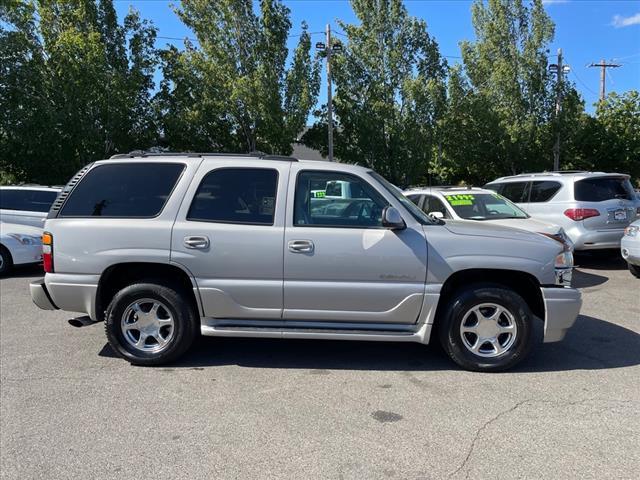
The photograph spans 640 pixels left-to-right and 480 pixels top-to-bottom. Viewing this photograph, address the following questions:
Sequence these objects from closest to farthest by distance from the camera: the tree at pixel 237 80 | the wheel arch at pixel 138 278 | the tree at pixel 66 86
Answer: the wheel arch at pixel 138 278
the tree at pixel 66 86
the tree at pixel 237 80

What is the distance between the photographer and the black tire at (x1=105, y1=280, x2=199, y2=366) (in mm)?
4465

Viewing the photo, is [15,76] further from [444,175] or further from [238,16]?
[444,175]

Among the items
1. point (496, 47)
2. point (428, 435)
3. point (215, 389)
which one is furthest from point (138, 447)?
point (496, 47)

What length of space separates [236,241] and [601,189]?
7.63 meters

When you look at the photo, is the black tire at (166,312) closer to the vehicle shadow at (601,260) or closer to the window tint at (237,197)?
the window tint at (237,197)

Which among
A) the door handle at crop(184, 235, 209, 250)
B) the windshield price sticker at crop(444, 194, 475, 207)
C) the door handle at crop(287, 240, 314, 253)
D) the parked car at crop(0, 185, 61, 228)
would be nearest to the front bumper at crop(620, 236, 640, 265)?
the windshield price sticker at crop(444, 194, 475, 207)

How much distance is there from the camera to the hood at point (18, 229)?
9.37 meters

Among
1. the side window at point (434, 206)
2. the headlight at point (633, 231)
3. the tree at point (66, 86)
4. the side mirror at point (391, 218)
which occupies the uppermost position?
the tree at point (66, 86)

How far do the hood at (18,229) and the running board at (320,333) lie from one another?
6.80m

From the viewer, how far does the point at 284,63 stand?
19906 mm

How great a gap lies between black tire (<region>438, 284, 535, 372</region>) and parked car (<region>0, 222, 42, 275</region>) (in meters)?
8.25

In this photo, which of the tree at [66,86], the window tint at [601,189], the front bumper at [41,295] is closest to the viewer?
the front bumper at [41,295]

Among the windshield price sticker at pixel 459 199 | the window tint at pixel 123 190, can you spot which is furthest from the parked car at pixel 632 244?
the window tint at pixel 123 190

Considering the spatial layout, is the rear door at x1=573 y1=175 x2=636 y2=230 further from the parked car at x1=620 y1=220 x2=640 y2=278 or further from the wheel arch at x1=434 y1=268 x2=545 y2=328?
the wheel arch at x1=434 y1=268 x2=545 y2=328
